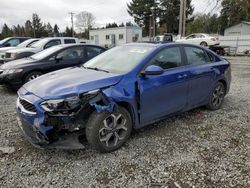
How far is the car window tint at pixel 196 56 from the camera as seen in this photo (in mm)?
4452

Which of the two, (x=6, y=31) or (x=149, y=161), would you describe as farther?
(x=6, y=31)

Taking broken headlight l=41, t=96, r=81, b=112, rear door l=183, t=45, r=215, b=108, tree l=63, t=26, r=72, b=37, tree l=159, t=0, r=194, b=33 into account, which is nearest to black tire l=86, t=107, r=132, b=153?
broken headlight l=41, t=96, r=81, b=112

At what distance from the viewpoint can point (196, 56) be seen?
4637 millimetres

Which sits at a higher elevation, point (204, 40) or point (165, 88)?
point (204, 40)

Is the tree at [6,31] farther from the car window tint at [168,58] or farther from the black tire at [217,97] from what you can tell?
the car window tint at [168,58]

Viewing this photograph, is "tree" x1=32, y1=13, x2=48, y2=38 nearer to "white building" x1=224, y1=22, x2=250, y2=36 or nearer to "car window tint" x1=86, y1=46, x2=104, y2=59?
"white building" x1=224, y1=22, x2=250, y2=36

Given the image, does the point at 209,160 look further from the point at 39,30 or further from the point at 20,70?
the point at 39,30

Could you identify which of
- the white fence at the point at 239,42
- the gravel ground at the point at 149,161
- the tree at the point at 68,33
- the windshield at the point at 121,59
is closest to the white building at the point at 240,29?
the white fence at the point at 239,42

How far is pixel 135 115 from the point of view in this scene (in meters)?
3.53

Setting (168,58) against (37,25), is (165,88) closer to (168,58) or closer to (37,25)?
(168,58)

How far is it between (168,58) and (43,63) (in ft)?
13.3

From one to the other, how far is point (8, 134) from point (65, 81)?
150 cm

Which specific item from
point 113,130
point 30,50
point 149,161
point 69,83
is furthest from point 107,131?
point 30,50

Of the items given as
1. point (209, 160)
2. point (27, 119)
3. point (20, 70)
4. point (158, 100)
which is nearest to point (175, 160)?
point (209, 160)
